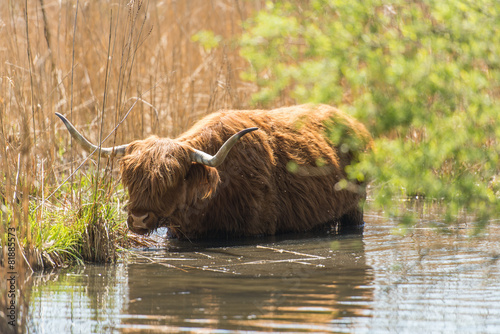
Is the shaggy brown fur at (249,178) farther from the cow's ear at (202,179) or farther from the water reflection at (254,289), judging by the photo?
the water reflection at (254,289)

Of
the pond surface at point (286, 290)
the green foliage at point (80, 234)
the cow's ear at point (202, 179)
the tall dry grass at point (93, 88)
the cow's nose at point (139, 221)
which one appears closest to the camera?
the pond surface at point (286, 290)

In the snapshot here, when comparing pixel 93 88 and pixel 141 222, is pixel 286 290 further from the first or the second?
pixel 93 88

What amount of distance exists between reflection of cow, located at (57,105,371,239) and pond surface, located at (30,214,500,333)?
37 centimetres

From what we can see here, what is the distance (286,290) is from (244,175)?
87.2 inches

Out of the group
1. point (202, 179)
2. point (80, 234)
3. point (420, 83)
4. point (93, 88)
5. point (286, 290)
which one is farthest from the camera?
point (93, 88)

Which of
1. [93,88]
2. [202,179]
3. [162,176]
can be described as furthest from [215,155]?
[93,88]

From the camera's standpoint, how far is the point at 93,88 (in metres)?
8.47

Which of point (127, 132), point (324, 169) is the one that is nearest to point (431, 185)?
point (324, 169)

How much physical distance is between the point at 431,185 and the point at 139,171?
8.38ft

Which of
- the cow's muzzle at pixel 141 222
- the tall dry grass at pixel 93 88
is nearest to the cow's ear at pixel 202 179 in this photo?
the cow's muzzle at pixel 141 222

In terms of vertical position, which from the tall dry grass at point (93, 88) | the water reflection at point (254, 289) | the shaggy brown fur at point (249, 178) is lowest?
the water reflection at point (254, 289)

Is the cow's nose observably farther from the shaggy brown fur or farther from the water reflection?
the water reflection

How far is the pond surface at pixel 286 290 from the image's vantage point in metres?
3.60

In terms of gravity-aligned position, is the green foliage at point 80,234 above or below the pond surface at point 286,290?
above
